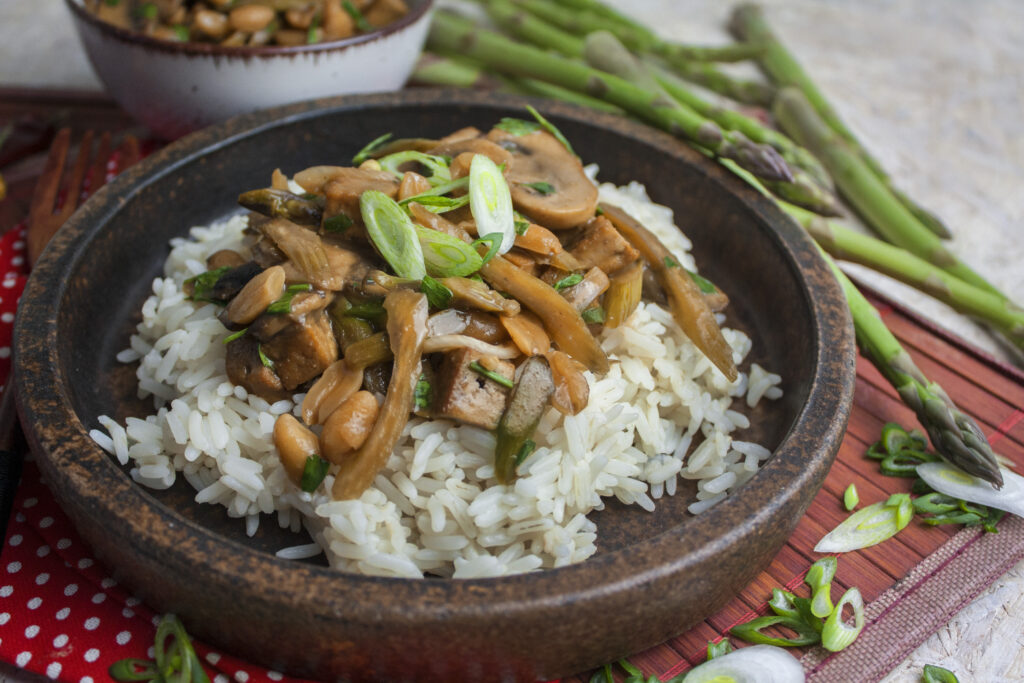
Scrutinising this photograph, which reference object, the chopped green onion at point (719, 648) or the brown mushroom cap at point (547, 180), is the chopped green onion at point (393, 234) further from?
the chopped green onion at point (719, 648)

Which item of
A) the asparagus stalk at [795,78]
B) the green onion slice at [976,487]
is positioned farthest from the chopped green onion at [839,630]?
the asparagus stalk at [795,78]

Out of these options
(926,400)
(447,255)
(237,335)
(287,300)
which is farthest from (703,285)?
(237,335)

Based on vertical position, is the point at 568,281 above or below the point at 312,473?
above

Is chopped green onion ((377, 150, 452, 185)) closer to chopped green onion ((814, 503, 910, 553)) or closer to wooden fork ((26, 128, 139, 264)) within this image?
wooden fork ((26, 128, 139, 264))

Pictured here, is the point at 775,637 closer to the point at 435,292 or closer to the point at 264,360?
the point at 435,292

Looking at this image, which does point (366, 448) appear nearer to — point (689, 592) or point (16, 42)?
point (689, 592)

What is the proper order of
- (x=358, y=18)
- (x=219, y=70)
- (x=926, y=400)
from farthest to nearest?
(x=358, y=18)
(x=219, y=70)
(x=926, y=400)
